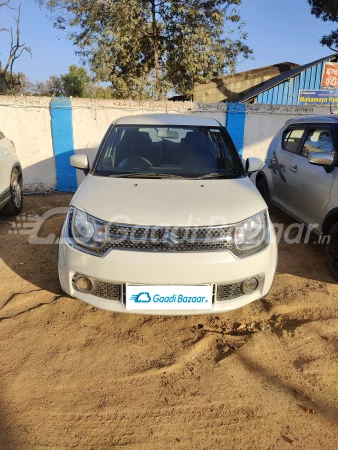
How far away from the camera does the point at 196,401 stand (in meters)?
2.12

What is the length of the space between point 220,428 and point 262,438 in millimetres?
235

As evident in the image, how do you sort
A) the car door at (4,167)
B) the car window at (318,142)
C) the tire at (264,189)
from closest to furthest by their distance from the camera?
the car window at (318,142) < the car door at (4,167) < the tire at (264,189)

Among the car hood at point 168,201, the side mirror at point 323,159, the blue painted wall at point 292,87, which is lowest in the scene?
the car hood at point 168,201

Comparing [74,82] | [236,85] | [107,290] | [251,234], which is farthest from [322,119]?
[74,82]

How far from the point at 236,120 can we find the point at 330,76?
969cm

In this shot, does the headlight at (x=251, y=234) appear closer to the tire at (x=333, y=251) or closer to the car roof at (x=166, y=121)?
the tire at (x=333, y=251)

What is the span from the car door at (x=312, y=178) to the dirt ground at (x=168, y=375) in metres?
1.11

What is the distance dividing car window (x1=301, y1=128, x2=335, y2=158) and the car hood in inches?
63.2

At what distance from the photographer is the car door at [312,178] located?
383 centimetres

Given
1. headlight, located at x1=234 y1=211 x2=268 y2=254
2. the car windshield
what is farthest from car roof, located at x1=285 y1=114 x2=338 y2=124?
headlight, located at x1=234 y1=211 x2=268 y2=254

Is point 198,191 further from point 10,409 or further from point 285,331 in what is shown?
point 10,409

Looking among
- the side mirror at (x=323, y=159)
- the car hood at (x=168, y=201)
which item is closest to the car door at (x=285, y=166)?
the side mirror at (x=323, y=159)

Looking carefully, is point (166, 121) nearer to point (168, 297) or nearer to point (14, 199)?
point (168, 297)

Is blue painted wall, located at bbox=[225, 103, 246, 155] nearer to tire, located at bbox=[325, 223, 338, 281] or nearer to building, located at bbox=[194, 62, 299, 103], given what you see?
tire, located at bbox=[325, 223, 338, 281]
